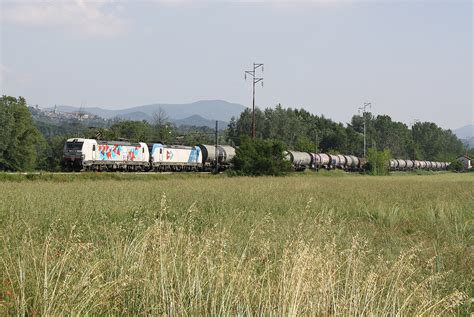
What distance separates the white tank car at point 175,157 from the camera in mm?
52397

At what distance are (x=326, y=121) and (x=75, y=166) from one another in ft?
362

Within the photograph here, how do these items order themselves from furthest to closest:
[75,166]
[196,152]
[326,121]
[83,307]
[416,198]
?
[326,121], [196,152], [75,166], [416,198], [83,307]

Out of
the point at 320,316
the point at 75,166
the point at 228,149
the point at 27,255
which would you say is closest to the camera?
the point at 320,316

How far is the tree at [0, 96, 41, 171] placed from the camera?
72.8 meters

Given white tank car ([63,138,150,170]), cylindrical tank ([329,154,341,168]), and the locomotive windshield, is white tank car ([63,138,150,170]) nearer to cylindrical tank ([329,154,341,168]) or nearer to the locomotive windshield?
the locomotive windshield

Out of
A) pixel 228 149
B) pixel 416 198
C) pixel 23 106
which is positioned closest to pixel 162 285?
pixel 416 198

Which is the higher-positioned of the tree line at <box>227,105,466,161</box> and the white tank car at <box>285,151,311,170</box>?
the tree line at <box>227,105,466,161</box>

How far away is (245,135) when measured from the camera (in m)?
62.4

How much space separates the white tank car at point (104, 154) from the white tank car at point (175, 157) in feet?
4.47

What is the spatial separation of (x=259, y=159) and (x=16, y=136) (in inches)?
1502

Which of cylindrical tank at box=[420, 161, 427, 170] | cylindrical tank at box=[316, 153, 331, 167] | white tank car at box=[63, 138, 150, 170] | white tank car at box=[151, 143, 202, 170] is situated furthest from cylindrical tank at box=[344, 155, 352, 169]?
white tank car at box=[63, 138, 150, 170]

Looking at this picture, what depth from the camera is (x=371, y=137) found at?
150875mm

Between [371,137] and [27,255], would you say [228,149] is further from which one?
[371,137]

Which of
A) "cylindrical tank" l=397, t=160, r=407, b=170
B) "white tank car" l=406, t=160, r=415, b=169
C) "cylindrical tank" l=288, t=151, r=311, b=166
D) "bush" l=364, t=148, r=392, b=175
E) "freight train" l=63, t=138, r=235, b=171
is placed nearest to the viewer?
"freight train" l=63, t=138, r=235, b=171
